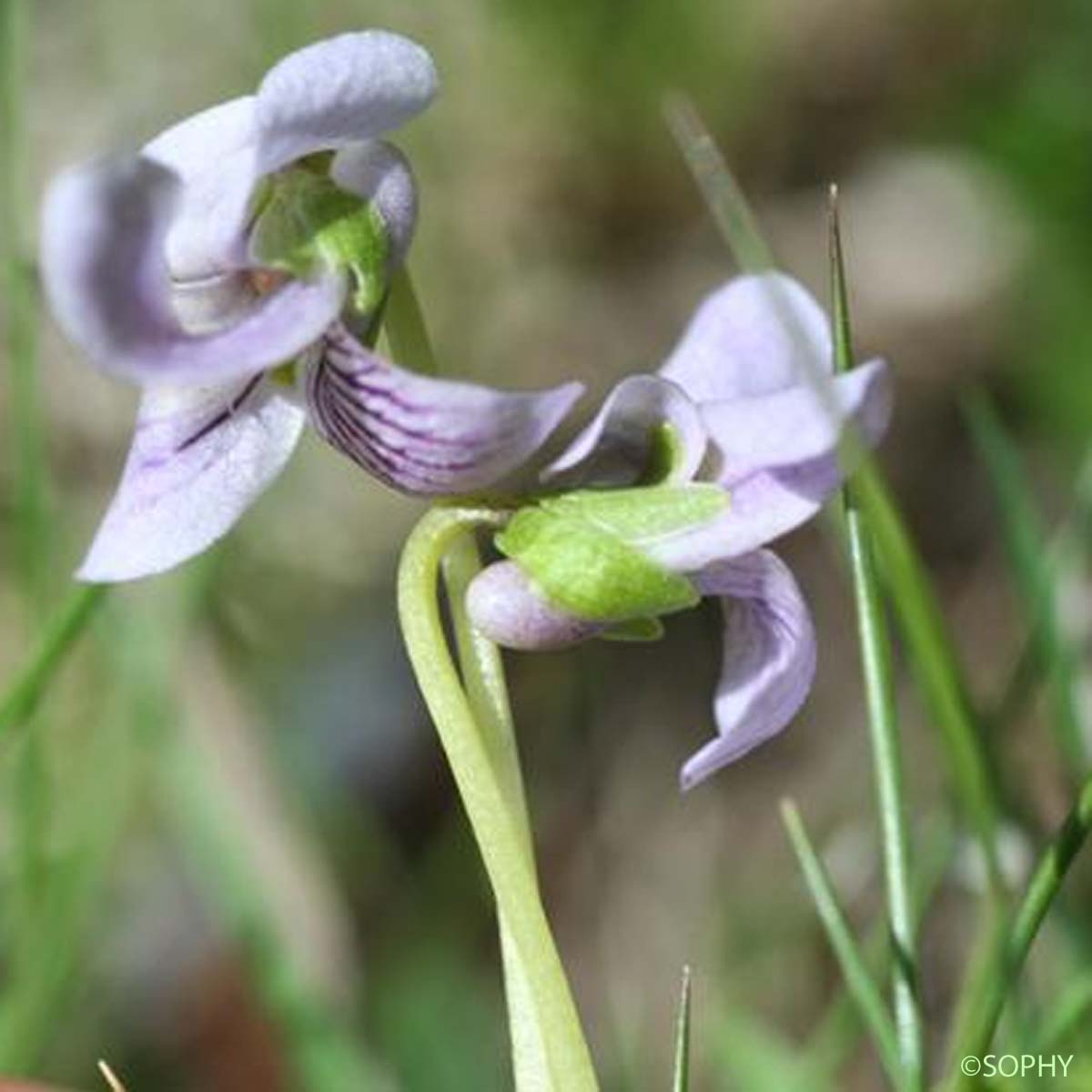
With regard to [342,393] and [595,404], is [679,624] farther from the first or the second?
[342,393]

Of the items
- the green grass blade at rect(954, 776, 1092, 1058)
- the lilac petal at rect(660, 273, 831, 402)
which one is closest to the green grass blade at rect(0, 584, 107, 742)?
the lilac petal at rect(660, 273, 831, 402)

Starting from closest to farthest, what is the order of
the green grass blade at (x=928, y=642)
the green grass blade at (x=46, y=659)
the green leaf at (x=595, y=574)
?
1. the green leaf at (x=595, y=574)
2. the green grass blade at (x=928, y=642)
3. the green grass blade at (x=46, y=659)

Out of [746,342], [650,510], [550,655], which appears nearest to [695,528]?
[650,510]

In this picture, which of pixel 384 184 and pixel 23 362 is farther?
pixel 23 362

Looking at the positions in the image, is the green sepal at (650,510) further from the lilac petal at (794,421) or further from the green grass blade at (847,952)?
the green grass blade at (847,952)

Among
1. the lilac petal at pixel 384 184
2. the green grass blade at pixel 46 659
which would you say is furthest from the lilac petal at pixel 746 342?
the green grass blade at pixel 46 659

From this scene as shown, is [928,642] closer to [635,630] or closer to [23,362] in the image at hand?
[635,630]

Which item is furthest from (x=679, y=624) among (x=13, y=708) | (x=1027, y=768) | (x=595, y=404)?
(x=13, y=708)
